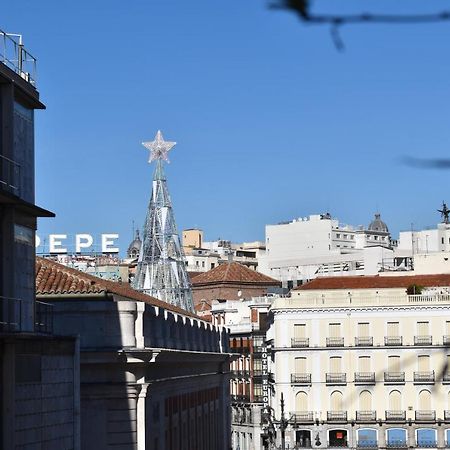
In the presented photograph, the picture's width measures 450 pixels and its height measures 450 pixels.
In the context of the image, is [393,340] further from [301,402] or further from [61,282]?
[61,282]

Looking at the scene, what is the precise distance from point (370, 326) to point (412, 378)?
167 inches

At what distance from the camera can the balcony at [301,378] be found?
8819cm

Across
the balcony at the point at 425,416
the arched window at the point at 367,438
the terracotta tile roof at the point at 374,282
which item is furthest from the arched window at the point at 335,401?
the terracotta tile roof at the point at 374,282

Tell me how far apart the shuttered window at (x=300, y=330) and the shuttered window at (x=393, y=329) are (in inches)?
214

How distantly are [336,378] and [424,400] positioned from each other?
560 centimetres

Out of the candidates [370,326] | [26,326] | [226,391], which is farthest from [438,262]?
[26,326]

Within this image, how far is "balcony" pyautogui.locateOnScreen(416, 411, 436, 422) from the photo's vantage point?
85688mm

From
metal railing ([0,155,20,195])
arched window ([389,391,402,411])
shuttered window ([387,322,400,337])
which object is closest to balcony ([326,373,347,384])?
arched window ([389,391,402,411])

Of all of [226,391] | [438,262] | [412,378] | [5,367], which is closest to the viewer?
[5,367]

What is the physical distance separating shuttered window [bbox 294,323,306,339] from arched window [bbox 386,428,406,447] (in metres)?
8.01

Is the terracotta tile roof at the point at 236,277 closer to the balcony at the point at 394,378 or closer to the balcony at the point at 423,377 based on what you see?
the balcony at the point at 394,378

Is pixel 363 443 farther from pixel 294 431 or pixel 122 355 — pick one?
pixel 122 355

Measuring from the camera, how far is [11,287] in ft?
84.9

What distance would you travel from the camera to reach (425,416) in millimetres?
85750
